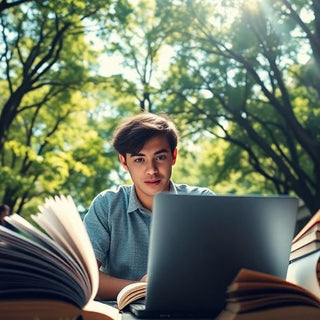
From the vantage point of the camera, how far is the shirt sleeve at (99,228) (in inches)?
93.0

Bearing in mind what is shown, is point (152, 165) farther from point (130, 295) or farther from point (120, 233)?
point (130, 295)

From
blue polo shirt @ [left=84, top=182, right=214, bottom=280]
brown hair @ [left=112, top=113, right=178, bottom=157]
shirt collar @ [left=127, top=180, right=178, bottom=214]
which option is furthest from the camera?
shirt collar @ [left=127, top=180, right=178, bottom=214]

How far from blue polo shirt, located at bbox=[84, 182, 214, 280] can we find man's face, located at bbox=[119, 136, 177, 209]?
182 mm

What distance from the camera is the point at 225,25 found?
12.7m

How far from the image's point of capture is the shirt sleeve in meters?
2.36

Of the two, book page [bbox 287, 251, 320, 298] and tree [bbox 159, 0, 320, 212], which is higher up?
tree [bbox 159, 0, 320, 212]

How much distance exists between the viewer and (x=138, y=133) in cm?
229

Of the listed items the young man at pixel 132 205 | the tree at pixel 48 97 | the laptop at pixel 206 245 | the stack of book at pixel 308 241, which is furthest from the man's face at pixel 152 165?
the tree at pixel 48 97

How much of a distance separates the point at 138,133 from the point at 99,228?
0.44 m

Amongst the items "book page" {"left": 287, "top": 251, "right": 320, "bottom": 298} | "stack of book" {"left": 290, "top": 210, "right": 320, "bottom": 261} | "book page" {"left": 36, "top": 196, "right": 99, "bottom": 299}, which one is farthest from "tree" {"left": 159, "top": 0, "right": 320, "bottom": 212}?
"book page" {"left": 36, "top": 196, "right": 99, "bottom": 299}

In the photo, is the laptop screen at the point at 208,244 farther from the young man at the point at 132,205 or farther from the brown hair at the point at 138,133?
the brown hair at the point at 138,133

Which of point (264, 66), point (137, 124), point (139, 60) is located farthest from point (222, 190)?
point (137, 124)

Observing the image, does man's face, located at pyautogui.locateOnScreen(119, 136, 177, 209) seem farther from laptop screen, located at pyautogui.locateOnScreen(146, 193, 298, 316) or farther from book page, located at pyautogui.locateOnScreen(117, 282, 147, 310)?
laptop screen, located at pyautogui.locateOnScreen(146, 193, 298, 316)

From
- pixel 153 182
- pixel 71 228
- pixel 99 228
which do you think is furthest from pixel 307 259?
pixel 99 228
